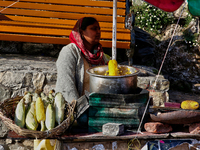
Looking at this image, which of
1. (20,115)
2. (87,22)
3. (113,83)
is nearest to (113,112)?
(113,83)

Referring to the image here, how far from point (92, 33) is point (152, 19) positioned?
3702 mm

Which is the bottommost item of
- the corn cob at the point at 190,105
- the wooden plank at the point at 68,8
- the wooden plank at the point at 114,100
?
the corn cob at the point at 190,105

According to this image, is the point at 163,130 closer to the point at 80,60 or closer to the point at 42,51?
the point at 80,60

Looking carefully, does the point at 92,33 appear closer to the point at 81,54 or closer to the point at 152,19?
the point at 81,54

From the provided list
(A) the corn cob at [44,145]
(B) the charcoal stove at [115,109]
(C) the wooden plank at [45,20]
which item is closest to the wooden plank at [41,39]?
(C) the wooden plank at [45,20]

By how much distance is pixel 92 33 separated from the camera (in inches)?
122

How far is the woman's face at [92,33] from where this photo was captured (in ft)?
10.2

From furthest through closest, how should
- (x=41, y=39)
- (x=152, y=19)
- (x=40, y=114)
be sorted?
1. (x=152, y=19)
2. (x=41, y=39)
3. (x=40, y=114)

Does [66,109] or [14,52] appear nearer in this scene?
[66,109]

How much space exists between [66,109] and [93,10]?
248cm

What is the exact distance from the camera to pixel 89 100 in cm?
217

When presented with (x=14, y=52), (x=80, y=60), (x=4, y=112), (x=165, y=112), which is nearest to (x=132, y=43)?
(x=80, y=60)

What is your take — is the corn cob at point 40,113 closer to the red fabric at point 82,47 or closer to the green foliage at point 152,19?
the red fabric at point 82,47

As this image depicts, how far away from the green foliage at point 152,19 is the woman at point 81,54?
136 inches
